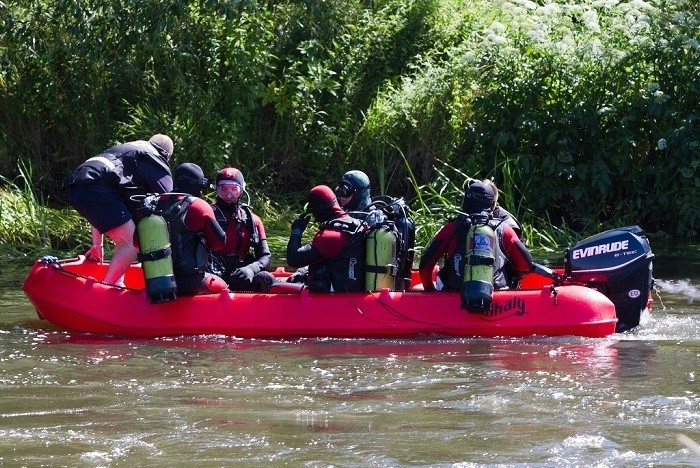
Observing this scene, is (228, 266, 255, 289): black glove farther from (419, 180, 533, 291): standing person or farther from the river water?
(419, 180, 533, 291): standing person

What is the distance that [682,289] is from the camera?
10844mm

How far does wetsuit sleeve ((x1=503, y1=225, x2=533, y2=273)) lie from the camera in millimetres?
8547

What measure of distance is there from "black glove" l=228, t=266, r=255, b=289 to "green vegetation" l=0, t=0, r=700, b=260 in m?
4.36

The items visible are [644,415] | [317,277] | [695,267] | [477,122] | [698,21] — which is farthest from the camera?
[477,122]

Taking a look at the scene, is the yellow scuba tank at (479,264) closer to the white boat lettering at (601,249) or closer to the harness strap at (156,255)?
the white boat lettering at (601,249)

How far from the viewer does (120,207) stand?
30.2 ft

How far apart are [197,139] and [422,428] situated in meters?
9.48

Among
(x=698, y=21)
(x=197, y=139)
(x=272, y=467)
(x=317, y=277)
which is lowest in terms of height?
(x=272, y=467)

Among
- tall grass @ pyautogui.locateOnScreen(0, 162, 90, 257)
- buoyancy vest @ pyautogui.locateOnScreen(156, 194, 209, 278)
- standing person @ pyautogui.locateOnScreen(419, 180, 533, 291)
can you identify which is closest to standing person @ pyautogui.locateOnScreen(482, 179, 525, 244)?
standing person @ pyautogui.locateOnScreen(419, 180, 533, 291)

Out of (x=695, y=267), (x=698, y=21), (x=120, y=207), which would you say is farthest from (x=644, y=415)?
(x=698, y=21)

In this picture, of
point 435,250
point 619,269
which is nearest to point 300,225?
point 435,250

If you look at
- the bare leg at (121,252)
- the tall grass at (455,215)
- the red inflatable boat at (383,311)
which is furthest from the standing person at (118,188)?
the tall grass at (455,215)

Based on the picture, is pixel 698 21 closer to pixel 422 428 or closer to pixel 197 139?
pixel 197 139

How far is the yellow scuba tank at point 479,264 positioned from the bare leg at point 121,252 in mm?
2530
